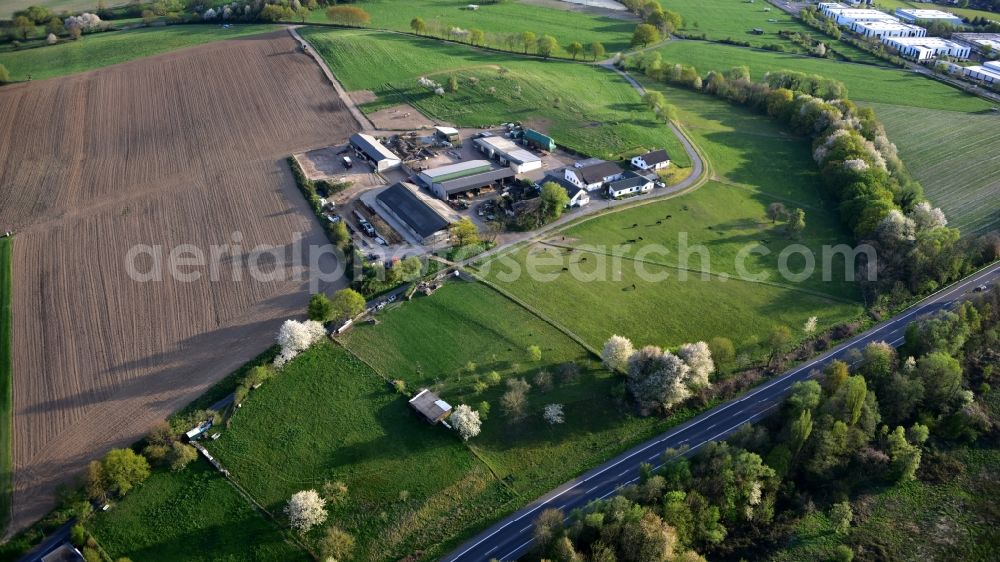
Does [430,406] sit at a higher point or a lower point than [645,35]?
lower

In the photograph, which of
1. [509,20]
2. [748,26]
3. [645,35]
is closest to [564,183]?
[645,35]

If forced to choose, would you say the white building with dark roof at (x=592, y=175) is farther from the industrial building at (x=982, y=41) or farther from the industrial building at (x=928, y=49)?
the industrial building at (x=982, y=41)

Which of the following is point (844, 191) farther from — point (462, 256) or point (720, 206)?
point (462, 256)

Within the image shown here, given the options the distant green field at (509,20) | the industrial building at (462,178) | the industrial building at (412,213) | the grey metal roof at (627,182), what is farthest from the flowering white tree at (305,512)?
the distant green field at (509,20)

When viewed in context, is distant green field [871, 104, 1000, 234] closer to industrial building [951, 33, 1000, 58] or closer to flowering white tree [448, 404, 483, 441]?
industrial building [951, 33, 1000, 58]

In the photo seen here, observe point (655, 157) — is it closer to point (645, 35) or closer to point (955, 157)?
point (955, 157)

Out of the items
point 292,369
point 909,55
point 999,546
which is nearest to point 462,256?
point 292,369
